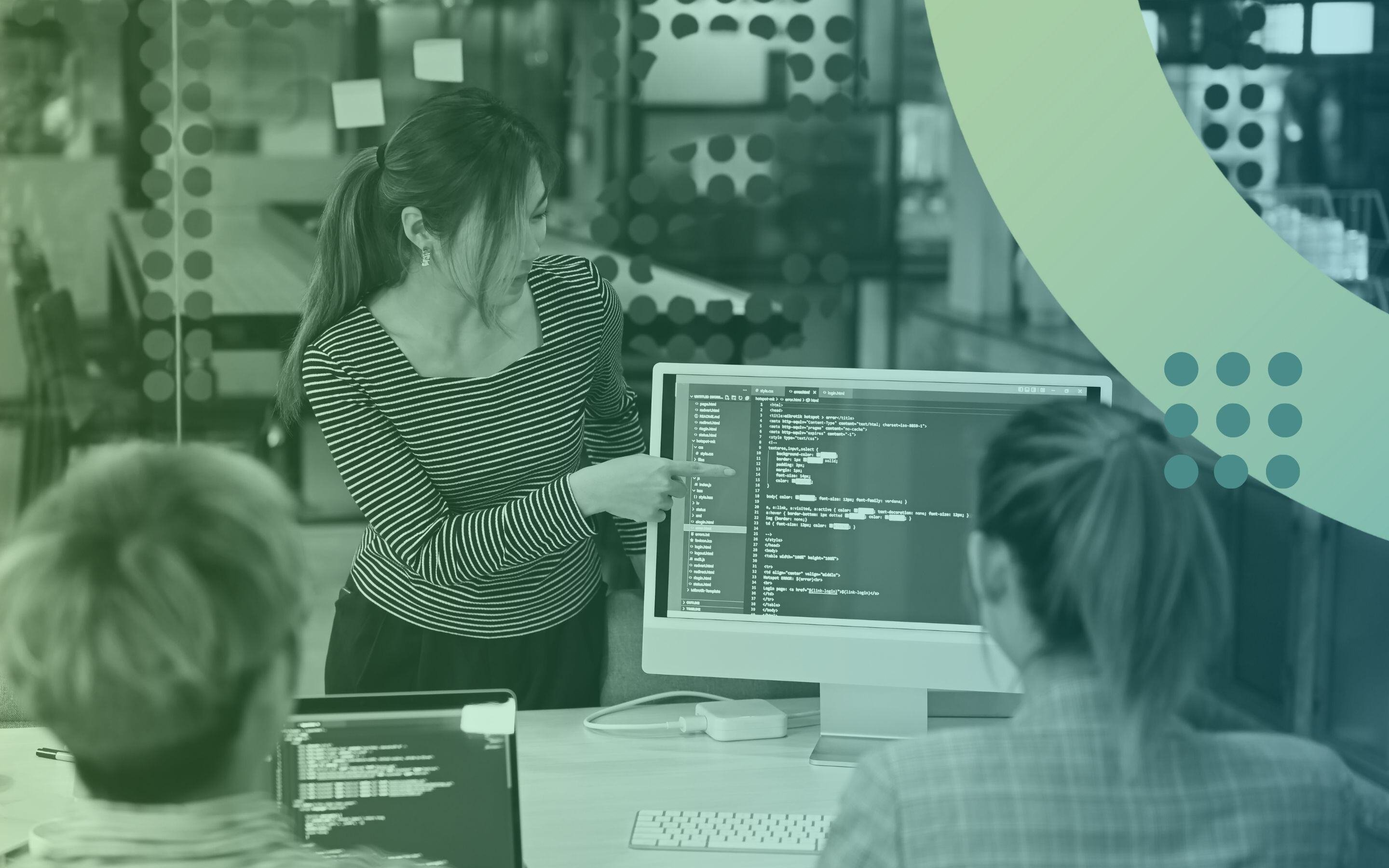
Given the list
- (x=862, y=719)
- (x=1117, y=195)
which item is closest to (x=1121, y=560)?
(x=862, y=719)

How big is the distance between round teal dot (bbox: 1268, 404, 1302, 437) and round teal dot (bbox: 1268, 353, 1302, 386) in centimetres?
5

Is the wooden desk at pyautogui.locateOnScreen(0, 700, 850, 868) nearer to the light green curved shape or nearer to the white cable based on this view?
the white cable

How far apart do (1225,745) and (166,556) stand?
79 cm

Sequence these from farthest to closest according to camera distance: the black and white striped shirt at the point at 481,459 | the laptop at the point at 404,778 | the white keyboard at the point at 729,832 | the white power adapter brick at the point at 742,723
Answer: the black and white striped shirt at the point at 481,459 < the white power adapter brick at the point at 742,723 < the white keyboard at the point at 729,832 < the laptop at the point at 404,778

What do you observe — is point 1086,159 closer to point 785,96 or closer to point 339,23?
point 785,96

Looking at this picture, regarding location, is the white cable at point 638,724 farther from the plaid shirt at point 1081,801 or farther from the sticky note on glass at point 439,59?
the sticky note on glass at point 439,59

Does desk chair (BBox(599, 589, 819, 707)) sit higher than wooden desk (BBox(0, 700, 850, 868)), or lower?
higher

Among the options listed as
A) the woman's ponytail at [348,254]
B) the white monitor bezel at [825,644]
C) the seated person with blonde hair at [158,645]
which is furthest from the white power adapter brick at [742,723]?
the seated person with blonde hair at [158,645]

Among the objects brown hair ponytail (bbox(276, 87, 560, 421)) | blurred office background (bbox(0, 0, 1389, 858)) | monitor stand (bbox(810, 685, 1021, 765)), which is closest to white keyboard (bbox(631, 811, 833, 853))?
monitor stand (bbox(810, 685, 1021, 765))

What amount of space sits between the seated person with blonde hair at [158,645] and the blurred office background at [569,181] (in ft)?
5.80

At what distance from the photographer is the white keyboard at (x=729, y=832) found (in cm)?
150

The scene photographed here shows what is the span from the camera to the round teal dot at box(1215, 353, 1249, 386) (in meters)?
2.69

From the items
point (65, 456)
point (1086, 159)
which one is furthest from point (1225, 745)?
point (65, 456)

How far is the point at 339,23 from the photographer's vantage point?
2.61 meters
